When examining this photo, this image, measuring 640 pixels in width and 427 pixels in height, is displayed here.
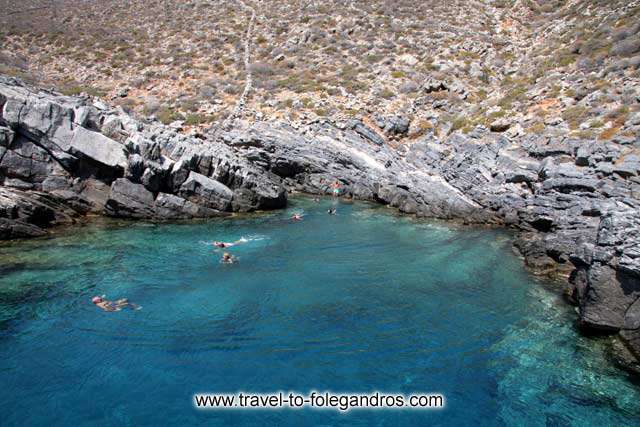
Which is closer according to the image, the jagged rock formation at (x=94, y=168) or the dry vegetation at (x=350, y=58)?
the jagged rock formation at (x=94, y=168)

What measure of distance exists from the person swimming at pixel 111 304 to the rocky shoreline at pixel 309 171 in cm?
1013

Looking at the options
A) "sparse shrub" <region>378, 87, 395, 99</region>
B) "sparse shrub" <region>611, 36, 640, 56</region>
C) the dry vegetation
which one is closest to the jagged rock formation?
the dry vegetation

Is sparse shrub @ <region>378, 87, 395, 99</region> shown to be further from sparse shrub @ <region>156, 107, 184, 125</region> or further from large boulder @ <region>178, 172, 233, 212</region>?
large boulder @ <region>178, 172, 233, 212</region>

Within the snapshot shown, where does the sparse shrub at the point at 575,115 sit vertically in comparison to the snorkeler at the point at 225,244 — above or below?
above

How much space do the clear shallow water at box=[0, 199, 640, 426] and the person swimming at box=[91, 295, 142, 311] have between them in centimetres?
33

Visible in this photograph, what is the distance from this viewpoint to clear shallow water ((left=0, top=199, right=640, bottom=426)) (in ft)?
38.8

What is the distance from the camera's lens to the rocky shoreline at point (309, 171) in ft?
77.9

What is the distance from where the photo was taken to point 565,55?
135 ft

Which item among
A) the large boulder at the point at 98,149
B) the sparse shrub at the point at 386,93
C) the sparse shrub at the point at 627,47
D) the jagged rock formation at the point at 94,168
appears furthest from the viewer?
Answer: the sparse shrub at the point at 386,93

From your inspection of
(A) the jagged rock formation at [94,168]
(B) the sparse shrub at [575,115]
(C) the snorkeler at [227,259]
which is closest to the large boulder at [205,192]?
(A) the jagged rock formation at [94,168]

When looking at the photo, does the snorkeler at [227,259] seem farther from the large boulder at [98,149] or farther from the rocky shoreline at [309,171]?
the large boulder at [98,149]

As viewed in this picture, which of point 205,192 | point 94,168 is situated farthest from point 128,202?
point 205,192

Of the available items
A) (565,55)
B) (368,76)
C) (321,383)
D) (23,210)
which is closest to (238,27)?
(368,76)

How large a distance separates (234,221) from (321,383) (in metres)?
18.0
